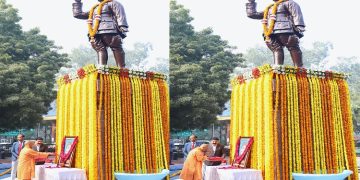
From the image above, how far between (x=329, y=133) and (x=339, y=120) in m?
0.30

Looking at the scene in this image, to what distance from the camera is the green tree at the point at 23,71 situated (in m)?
A: 10.6

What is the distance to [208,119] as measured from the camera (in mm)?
12414

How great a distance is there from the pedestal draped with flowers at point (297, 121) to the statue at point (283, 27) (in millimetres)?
552

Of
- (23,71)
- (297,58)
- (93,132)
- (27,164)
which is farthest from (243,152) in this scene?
(23,71)

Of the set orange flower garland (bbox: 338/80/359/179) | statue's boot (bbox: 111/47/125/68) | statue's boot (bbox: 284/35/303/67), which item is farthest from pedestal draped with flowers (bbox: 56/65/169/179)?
orange flower garland (bbox: 338/80/359/179)

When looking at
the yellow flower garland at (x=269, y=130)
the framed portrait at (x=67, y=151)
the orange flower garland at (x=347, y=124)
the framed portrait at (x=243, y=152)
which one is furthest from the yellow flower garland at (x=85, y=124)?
the orange flower garland at (x=347, y=124)

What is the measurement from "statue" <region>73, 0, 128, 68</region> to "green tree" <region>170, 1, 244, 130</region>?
4.05m

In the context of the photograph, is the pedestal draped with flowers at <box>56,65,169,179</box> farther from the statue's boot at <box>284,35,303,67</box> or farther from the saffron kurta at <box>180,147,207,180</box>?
the statue's boot at <box>284,35,303,67</box>

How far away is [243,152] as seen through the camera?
8180mm

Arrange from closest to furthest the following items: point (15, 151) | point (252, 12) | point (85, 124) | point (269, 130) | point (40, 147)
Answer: point (269, 130), point (85, 124), point (252, 12), point (15, 151), point (40, 147)

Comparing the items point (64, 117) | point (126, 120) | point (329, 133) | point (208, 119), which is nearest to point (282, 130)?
point (329, 133)

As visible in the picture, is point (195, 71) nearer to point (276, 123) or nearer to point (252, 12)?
point (252, 12)

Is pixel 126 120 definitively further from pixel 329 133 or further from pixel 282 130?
pixel 329 133

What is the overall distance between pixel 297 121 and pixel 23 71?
232 inches
